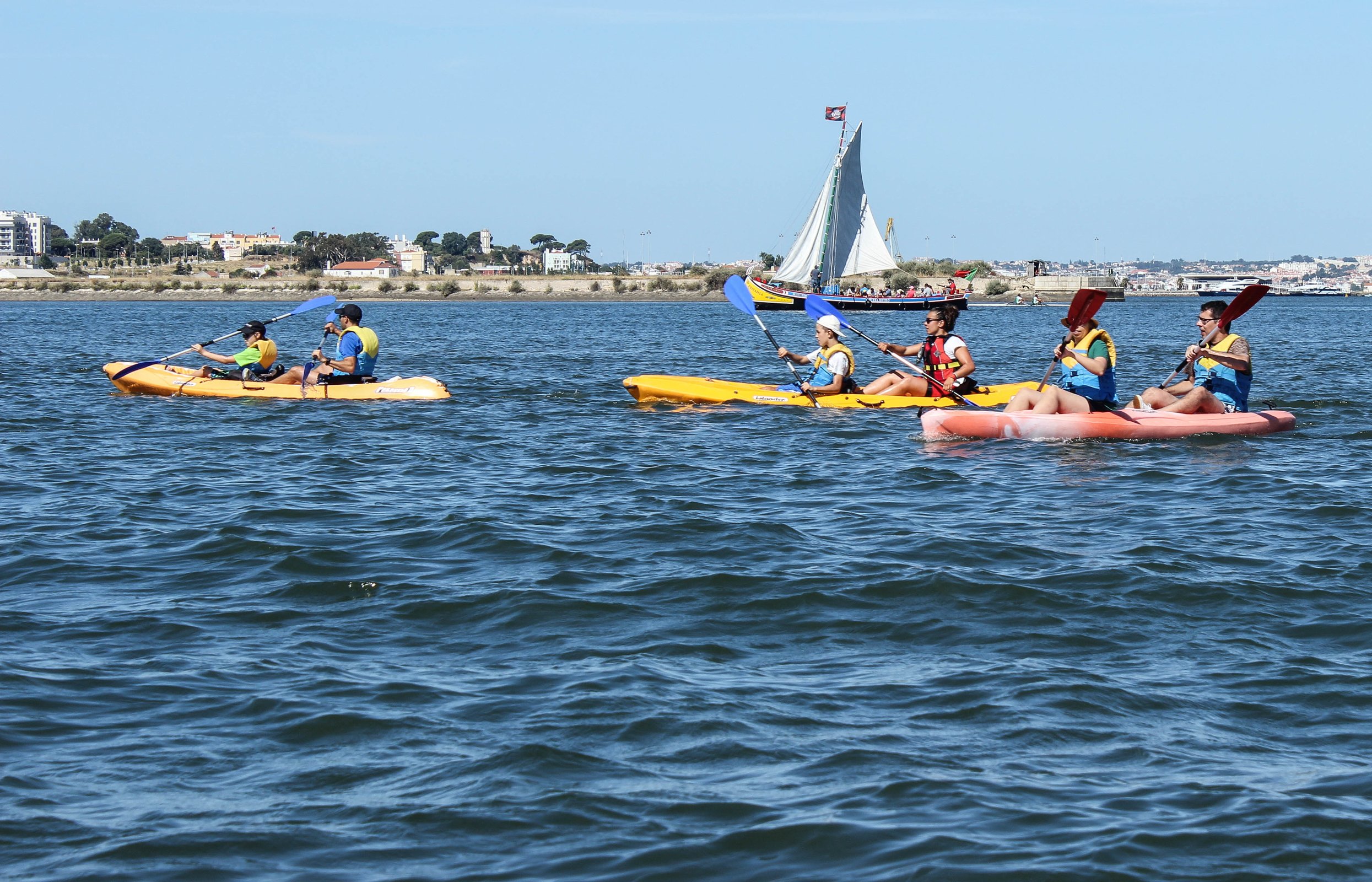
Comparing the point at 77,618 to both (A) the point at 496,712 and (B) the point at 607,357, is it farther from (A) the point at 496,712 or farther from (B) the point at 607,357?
(B) the point at 607,357

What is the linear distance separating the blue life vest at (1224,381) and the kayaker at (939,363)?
7.99ft

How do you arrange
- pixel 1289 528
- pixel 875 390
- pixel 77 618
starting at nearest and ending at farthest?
1. pixel 77 618
2. pixel 1289 528
3. pixel 875 390

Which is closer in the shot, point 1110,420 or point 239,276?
point 1110,420

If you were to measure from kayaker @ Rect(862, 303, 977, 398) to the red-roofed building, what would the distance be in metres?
109

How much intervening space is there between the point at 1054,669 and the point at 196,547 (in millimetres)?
5745

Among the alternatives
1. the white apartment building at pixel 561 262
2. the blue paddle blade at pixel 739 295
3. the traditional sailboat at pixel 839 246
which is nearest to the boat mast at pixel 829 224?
the traditional sailboat at pixel 839 246

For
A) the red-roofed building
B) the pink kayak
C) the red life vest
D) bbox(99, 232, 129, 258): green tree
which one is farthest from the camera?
bbox(99, 232, 129, 258): green tree

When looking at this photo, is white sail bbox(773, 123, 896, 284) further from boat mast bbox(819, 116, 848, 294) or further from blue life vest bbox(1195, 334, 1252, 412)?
blue life vest bbox(1195, 334, 1252, 412)

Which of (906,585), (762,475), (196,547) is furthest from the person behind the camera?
(762,475)

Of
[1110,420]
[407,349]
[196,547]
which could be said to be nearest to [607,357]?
[407,349]

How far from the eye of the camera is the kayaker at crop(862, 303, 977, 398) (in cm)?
1538

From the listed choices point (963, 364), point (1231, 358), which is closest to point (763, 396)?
point (963, 364)

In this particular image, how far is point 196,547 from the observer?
30.0 ft

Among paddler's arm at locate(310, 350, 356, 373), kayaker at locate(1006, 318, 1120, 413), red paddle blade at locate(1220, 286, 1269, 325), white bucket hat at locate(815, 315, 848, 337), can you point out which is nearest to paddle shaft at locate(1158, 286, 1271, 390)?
red paddle blade at locate(1220, 286, 1269, 325)
